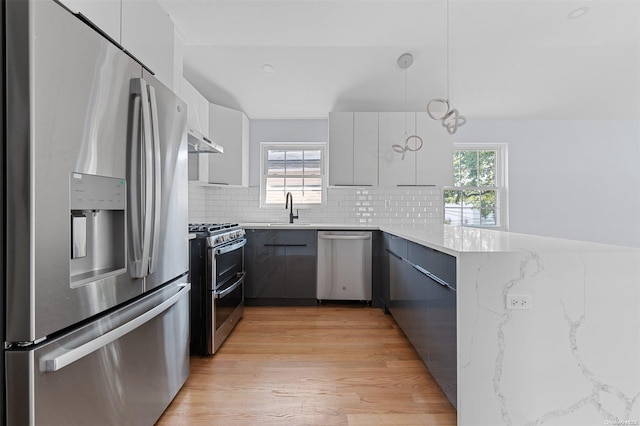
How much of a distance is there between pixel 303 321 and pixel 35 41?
2794mm

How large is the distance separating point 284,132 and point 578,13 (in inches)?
132

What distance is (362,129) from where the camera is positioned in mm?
4281

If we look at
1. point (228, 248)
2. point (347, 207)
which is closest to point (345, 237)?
point (347, 207)

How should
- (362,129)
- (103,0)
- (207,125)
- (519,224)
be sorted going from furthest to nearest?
(519,224), (362,129), (207,125), (103,0)

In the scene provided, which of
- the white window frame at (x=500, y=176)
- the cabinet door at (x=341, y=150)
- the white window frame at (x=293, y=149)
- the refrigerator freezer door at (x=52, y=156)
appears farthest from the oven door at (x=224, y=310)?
the white window frame at (x=500, y=176)

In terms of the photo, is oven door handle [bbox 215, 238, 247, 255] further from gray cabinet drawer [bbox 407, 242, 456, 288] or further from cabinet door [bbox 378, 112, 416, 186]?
cabinet door [bbox 378, 112, 416, 186]

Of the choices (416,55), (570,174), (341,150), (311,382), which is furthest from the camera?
(570,174)

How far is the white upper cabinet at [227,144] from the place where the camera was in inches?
154

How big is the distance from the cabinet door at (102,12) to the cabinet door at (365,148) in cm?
310

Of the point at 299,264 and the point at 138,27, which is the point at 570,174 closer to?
the point at 299,264

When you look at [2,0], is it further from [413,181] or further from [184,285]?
[413,181]

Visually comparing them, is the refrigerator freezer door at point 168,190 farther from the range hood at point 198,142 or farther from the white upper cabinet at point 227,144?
the white upper cabinet at point 227,144

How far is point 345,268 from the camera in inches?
149

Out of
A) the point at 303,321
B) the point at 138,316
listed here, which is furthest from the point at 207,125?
the point at 138,316
